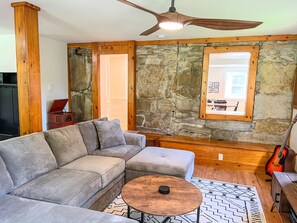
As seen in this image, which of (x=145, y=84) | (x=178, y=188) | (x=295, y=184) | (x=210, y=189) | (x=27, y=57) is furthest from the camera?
(x=145, y=84)

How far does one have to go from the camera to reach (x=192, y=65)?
4.34m

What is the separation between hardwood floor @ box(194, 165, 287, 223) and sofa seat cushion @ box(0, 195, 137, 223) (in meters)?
2.12

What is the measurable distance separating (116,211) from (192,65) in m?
3.06

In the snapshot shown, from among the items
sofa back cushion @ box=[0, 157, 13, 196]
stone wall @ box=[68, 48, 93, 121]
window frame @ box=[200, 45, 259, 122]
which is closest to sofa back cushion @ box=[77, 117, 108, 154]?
sofa back cushion @ box=[0, 157, 13, 196]

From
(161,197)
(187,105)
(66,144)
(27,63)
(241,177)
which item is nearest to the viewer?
(161,197)

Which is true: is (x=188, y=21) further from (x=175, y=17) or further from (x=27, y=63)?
(x=27, y=63)

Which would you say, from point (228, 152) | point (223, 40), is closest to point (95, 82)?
point (223, 40)

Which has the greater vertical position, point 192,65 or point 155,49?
point 155,49

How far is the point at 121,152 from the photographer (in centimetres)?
311

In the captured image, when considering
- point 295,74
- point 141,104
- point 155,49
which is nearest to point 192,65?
point 155,49

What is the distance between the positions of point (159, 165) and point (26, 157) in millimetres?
1525

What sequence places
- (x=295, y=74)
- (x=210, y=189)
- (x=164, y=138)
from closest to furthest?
(x=210, y=189), (x=295, y=74), (x=164, y=138)

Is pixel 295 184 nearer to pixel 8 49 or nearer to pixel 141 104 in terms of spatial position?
pixel 141 104

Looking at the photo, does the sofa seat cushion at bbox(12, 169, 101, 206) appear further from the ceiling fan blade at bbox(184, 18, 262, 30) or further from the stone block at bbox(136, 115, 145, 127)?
the stone block at bbox(136, 115, 145, 127)
